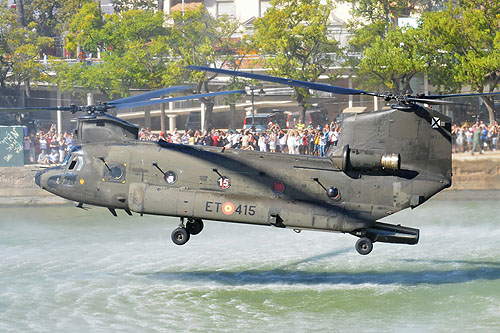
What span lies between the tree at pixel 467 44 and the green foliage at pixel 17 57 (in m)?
26.6

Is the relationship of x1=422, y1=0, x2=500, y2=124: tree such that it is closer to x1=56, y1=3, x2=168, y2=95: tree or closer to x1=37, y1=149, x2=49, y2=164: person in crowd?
x1=56, y1=3, x2=168, y2=95: tree

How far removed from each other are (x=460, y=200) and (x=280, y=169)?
19.7 m

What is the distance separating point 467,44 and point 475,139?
7833 mm

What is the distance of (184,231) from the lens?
2281cm

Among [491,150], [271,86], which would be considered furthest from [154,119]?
[491,150]

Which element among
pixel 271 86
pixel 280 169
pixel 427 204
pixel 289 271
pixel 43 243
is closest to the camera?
pixel 280 169

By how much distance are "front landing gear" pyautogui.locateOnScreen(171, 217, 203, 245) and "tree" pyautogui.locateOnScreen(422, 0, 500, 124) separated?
2604 cm

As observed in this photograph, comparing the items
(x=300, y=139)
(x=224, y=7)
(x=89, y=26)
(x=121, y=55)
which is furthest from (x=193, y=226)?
(x=224, y=7)

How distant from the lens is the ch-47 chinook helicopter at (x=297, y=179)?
71.0 ft

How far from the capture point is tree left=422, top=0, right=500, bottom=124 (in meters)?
45.6

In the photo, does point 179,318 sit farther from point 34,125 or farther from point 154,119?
point 154,119

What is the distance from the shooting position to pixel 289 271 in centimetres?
2756

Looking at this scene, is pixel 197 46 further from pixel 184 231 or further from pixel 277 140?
pixel 184 231

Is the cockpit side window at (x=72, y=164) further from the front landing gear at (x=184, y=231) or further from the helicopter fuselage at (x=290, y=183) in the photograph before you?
the front landing gear at (x=184, y=231)
